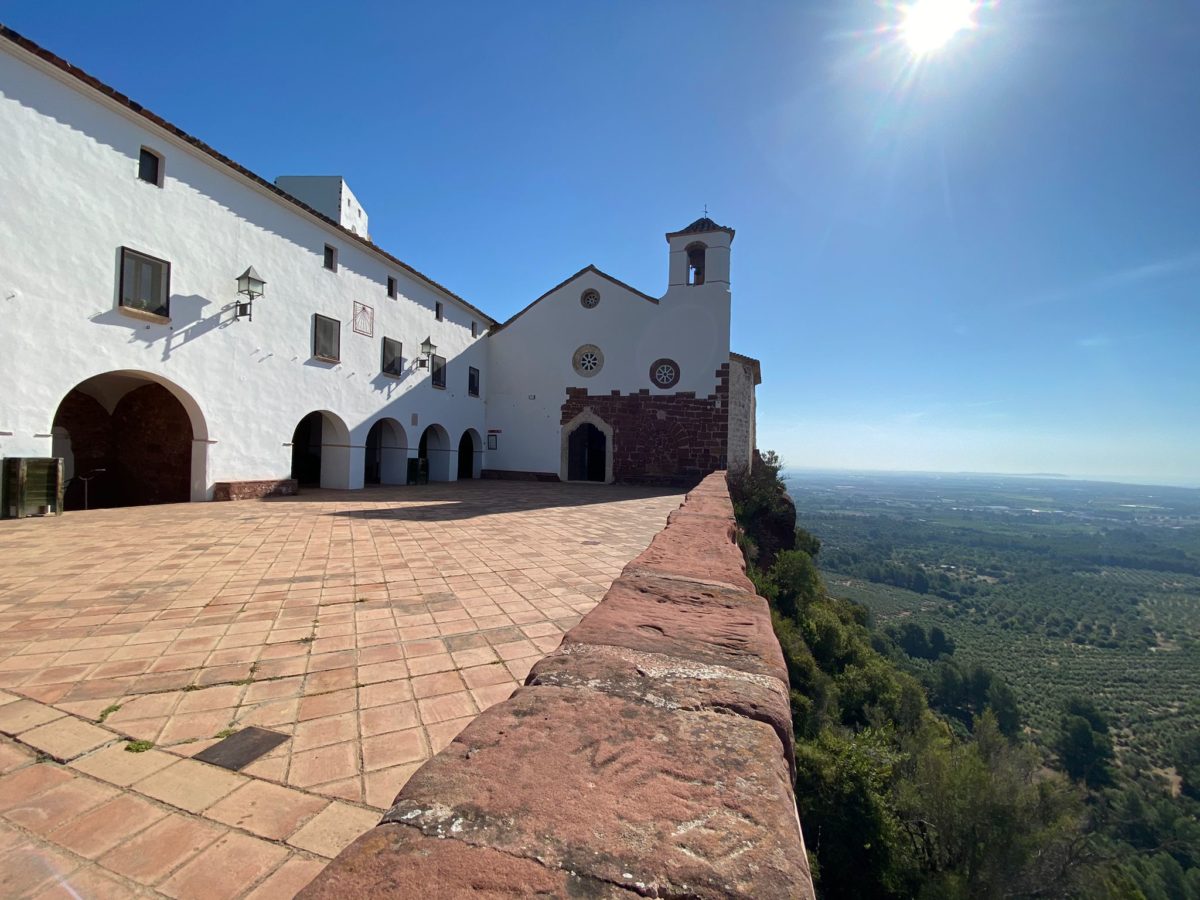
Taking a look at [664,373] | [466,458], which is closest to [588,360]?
[664,373]

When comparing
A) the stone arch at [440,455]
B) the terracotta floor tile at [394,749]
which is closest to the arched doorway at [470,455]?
the stone arch at [440,455]

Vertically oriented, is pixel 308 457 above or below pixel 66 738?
above

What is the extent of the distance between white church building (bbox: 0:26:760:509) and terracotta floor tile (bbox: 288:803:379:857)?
31.3ft

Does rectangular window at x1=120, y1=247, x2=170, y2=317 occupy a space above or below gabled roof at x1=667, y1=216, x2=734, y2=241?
below

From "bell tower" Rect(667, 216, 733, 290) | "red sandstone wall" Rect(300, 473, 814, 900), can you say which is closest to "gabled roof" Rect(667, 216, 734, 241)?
"bell tower" Rect(667, 216, 733, 290)

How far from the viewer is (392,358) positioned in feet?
49.1

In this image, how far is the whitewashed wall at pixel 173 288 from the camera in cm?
755

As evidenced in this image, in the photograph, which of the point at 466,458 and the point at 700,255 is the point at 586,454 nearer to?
the point at 466,458

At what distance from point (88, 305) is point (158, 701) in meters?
8.97

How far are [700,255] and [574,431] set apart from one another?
7.46 meters

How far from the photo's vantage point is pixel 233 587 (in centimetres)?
433

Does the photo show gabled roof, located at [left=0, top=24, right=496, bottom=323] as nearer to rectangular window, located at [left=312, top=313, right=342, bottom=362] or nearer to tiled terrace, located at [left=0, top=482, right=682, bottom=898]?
rectangular window, located at [left=312, top=313, right=342, bottom=362]

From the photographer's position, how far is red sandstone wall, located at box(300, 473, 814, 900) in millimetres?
778

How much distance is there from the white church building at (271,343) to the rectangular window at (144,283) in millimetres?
25
